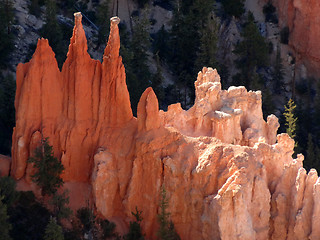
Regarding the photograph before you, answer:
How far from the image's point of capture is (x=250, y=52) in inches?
2758

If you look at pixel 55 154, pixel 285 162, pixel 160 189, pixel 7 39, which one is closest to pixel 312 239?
pixel 285 162

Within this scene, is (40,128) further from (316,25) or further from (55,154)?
(316,25)

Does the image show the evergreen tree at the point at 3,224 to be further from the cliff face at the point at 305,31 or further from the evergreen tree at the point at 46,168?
the cliff face at the point at 305,31

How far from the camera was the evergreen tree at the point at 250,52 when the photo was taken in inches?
2707

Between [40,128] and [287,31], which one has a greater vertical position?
[287,31]

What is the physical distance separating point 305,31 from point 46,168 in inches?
1451

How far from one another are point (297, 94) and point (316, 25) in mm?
5930

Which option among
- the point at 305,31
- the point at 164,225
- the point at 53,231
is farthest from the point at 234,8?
the point at 53,231

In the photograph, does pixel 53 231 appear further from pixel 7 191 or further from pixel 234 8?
pixel 234 8

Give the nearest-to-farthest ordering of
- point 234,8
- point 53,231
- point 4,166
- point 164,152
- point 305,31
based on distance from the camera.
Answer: point 53,231, point 164,152, point 4,166, point 305,31, point 234,8

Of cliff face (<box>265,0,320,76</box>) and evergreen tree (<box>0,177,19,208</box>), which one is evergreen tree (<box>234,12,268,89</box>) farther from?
evergreen tree (<box>0,177,19,208</box>)

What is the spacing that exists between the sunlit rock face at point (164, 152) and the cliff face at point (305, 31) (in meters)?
27.9

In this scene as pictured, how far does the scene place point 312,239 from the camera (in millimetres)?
39562

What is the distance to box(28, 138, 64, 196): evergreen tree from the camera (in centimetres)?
4169
